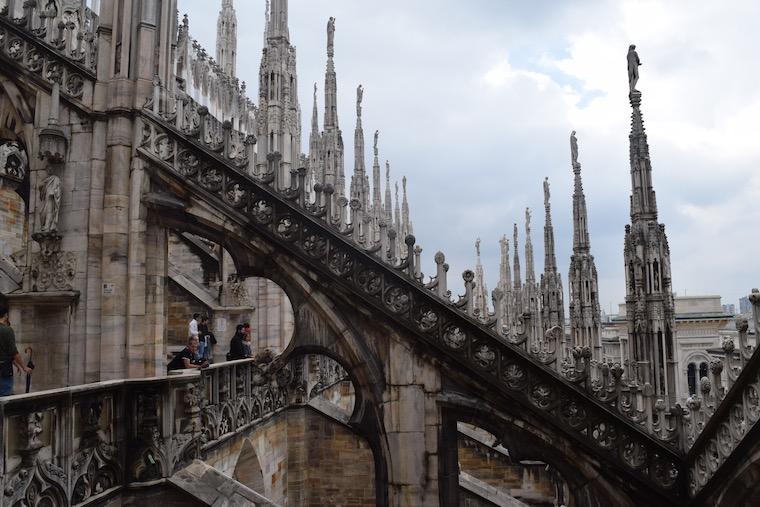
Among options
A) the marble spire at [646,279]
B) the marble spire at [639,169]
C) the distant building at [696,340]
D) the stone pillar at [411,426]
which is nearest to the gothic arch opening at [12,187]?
the stone pillar at [411,426]

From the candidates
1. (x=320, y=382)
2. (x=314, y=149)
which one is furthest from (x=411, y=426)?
(x=314, y=149)

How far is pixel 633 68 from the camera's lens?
1070 centimetres

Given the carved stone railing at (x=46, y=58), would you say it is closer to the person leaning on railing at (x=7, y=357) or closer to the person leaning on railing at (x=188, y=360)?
the person leaning on railing at (x=7, y=357)

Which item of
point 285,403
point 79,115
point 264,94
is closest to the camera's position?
point 79,115

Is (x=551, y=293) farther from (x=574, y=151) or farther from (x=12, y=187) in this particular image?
(x=12, y=187)

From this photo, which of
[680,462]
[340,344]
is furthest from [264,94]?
[680,462]

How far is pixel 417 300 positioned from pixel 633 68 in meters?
6.58

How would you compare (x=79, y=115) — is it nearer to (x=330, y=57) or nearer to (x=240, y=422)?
(x=240, y=422)

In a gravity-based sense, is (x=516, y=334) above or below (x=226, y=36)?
below

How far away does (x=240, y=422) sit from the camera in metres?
10.2

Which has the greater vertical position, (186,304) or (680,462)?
(186,304)

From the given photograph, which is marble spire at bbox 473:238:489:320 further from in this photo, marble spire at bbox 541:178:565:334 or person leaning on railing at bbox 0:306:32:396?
person leaning on railing at bbox 0:306:32:396

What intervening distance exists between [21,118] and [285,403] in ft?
25.3

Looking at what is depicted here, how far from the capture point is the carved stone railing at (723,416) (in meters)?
5.62
